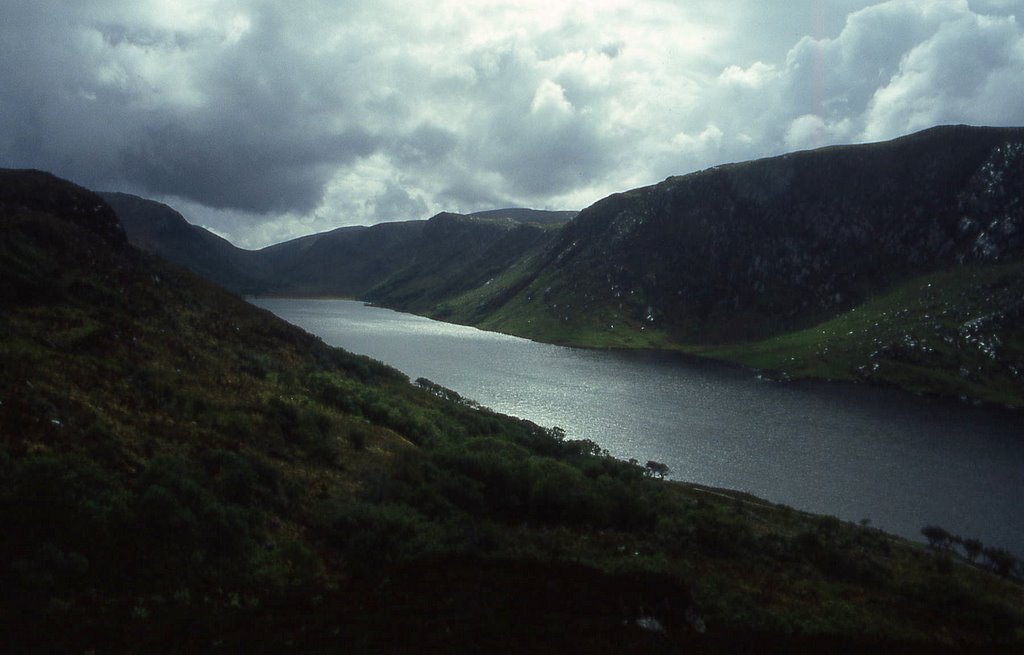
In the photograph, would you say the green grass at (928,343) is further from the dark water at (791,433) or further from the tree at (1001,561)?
the tree at (1001,561)

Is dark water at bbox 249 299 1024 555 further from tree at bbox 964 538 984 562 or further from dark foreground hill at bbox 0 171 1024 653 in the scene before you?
A: dark foreground hill at bbox 0 171 1024 653

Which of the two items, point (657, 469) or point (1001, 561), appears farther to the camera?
point (657, 469)

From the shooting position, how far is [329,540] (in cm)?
2359

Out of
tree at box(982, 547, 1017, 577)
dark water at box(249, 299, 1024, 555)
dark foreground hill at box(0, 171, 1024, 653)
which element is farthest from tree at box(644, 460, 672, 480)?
tree at box(982, 547, 1017, 577)

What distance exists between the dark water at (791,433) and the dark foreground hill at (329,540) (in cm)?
1610

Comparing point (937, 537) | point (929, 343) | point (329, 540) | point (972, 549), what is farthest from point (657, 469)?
point (929, 343)

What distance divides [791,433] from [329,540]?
3262 inches

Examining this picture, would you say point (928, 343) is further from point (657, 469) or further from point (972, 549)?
point (657, 469)

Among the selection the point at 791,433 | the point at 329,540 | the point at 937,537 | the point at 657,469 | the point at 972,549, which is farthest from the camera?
the point at 791,433

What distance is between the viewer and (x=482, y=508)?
31.9m

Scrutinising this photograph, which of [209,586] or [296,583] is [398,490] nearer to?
[296,583]

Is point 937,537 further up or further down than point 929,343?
further down

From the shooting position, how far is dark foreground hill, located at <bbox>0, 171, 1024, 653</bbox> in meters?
16.3

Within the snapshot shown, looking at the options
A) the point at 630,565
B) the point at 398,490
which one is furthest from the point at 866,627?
the point at 398,490
